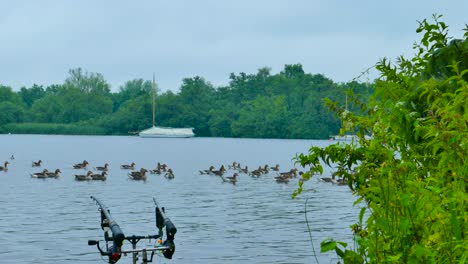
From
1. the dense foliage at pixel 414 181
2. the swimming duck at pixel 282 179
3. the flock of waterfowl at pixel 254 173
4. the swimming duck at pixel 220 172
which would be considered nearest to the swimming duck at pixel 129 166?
the flock of waterfowl at pixel 254 173

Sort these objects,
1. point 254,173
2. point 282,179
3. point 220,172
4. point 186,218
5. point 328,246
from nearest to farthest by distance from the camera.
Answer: point 328,246
point 186,218
point 282,179
point 220,172
point 254,173

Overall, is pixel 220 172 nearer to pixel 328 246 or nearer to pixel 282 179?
pixel 282 179

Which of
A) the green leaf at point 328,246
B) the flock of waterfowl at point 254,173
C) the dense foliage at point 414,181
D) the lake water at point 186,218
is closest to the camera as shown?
the dense foliage at point 414,181

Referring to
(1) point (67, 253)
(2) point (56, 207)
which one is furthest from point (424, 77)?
(2) point (56, 207)

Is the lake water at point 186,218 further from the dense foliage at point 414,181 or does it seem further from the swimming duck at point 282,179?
the dense foliage at point 414,181

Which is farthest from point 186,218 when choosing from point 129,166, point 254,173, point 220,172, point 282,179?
point 129,166

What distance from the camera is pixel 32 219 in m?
40.5

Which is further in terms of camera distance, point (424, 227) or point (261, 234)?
point (261, 234)

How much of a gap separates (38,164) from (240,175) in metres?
23.3

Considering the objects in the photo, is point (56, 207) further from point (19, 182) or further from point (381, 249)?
point (381, 249)

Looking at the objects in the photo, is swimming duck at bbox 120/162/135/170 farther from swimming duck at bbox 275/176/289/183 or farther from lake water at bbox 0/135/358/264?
swimming duck at bbox 275/176/289/183

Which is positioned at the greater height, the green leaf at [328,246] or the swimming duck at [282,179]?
the green leaf at [328,246]

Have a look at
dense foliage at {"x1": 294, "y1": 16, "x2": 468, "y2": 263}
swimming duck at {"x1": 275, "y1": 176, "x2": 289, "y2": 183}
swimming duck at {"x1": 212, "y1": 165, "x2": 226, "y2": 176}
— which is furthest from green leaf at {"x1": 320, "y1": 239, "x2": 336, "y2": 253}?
swimming duck at {"x1": 212, "y1": 165, "x2": 226, "y2": 176}

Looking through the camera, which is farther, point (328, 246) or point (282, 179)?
point (282, 179)
